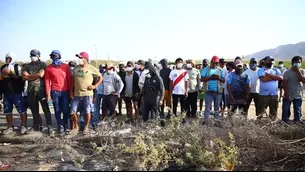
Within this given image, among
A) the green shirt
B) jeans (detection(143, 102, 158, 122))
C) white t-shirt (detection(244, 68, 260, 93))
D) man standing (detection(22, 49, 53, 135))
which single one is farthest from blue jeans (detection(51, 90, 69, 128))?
white t-shirt (detection(244, 68, 260, 93))

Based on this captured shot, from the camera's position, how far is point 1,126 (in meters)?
7.12

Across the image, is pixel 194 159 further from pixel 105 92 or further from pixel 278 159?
pixel 105 92

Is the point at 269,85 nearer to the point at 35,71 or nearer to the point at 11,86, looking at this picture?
the point at 35,71

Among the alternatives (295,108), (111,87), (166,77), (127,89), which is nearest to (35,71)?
(111,87)

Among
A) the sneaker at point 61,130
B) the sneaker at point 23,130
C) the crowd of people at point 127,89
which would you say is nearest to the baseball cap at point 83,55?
the crowd of people at point 127,89

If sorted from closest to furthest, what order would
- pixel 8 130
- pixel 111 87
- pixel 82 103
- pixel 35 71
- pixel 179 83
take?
pixel 35 71
pixel 82 103
pixel 8 130
pixel 111 87
pixel 179 83

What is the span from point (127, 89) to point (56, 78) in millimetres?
2588

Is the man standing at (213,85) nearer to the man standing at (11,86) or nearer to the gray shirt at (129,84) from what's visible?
the gray shirt at (129,84)

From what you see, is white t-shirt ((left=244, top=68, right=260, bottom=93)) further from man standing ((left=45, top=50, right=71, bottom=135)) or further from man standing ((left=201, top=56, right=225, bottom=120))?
man standing ((left=45, top=50, right=71, bottom=135))

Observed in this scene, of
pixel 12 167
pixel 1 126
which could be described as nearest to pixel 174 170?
pixel 12 167

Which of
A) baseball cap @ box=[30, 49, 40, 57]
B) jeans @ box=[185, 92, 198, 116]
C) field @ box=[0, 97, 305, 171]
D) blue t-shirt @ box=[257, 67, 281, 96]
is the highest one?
baseball cap @ box=[30, 49, 40, 57]

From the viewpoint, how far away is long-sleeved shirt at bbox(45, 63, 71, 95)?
19.0 ft

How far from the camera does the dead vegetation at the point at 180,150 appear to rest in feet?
13.4

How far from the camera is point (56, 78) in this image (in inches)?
229
